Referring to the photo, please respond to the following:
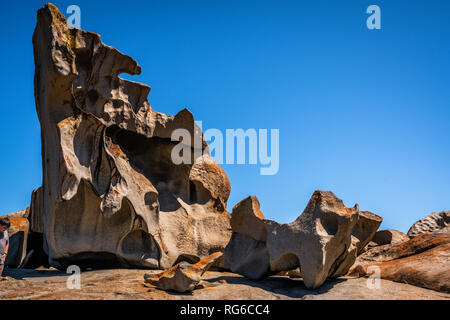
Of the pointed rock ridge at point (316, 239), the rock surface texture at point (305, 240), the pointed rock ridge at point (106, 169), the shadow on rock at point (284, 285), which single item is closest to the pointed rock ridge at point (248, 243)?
the rock surface texture at point (305, 240)

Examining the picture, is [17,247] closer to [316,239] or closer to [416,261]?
[316,239]

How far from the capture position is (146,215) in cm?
863

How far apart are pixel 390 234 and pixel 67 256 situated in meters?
7.12

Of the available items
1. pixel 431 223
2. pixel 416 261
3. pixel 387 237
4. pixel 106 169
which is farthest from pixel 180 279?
pixel 431 223

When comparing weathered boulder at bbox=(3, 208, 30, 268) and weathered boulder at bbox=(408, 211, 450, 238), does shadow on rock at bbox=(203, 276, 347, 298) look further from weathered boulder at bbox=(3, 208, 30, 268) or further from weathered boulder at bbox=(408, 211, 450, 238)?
weathered boulder at bbox=(3, 208, 30, 268)

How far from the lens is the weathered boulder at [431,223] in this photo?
33.9ft

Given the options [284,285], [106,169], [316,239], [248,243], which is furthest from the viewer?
[106,169]

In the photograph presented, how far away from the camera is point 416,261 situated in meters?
6.96

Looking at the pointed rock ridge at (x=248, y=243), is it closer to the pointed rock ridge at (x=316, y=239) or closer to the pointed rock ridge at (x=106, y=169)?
the pointed rock ridge at (x=316, y=239)

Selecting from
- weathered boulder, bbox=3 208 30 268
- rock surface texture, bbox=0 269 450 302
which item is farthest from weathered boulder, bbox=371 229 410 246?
weathered boulder, bbox=3 208 30 268

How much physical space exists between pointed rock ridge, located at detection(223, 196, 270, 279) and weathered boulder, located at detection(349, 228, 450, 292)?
64.9 inches

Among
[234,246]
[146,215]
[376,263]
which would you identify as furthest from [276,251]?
[146,215]

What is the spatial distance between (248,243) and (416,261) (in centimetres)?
291
